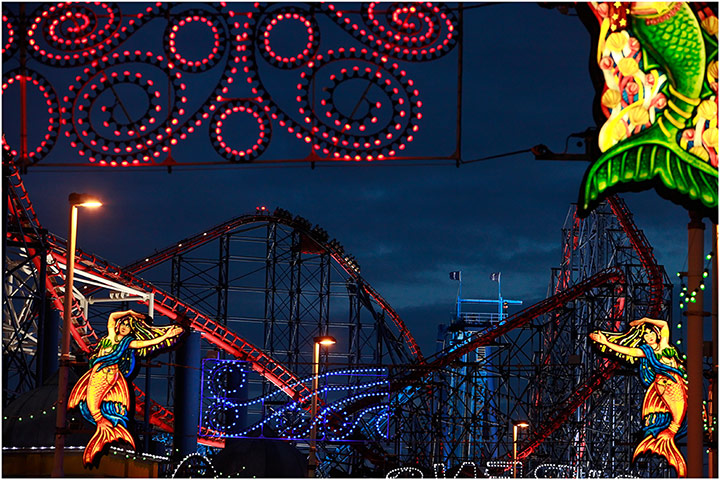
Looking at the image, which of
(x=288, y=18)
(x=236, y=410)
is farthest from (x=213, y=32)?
(x=236, y=410)

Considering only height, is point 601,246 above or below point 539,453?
above

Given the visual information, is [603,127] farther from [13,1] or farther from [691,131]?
[13,1]

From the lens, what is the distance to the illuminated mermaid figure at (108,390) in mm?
16344

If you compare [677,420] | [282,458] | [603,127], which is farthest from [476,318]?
[603,127]

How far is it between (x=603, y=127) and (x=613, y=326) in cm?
2706

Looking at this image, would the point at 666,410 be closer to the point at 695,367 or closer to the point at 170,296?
the point at 695,367

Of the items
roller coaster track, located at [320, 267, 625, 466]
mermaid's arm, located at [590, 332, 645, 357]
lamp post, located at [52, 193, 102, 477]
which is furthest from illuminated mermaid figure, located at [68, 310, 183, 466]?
roller coaster track, located at [320, 267, 625, 466]

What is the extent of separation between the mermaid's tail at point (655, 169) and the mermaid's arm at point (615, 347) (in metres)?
5.21

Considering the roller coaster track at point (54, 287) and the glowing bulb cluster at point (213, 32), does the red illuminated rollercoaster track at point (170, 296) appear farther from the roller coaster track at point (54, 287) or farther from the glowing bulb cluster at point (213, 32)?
the glowing bulb cluster at point (213, 32)

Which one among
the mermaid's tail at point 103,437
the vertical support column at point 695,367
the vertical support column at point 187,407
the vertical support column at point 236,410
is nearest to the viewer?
the vertical support column at point 695,367

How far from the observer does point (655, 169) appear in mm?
10711

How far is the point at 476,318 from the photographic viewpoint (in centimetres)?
6669

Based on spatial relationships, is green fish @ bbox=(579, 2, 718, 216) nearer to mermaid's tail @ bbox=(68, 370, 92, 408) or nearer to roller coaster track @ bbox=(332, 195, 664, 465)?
mermaid's tail @ bbox=(68, 370, 92, 408)

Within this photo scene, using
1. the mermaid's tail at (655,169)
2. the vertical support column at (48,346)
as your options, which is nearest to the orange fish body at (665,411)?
the mermaid's tail at (655,169)
